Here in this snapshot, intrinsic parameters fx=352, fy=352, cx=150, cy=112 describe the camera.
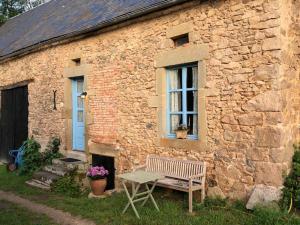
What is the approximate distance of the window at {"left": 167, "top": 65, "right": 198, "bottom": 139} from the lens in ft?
21.5

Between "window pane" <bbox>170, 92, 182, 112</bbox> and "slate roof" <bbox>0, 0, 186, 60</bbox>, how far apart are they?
1.69 meters

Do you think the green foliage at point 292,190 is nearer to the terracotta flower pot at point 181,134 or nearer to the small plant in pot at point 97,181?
the terracotta flower pot at point 181,134

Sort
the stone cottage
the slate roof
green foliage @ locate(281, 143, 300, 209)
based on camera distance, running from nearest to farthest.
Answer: green foliage @ locate(281, 143, 300, 209) → the stone cottage → the slate roof

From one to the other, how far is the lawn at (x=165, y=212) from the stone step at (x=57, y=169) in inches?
38.7

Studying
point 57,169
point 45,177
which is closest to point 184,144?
point 57,169

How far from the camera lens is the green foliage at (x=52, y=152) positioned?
32.1 feet

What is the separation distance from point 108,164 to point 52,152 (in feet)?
7.37

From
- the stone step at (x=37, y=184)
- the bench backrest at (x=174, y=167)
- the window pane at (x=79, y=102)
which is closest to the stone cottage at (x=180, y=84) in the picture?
the window pane at (x=79, y=102)

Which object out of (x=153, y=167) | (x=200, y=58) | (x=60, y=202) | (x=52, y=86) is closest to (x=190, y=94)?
(x=200, y=58)

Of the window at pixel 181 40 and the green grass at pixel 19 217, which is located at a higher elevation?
the window at pixel 181 40

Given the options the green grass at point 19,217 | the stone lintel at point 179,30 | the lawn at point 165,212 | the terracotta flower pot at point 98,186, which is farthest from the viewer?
the terracotta flower pot at point 98,186

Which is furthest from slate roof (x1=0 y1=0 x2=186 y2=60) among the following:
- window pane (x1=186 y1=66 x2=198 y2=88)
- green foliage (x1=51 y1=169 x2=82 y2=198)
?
green foliage (x1=51 y1=169 x2=82 y2=198)

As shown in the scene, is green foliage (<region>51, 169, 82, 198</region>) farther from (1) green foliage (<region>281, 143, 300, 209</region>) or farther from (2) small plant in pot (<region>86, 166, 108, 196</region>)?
(1) green foliage (<region>281, 143, 300, 209</region>)

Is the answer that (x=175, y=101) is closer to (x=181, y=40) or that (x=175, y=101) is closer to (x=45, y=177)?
(x=181, y=40)
